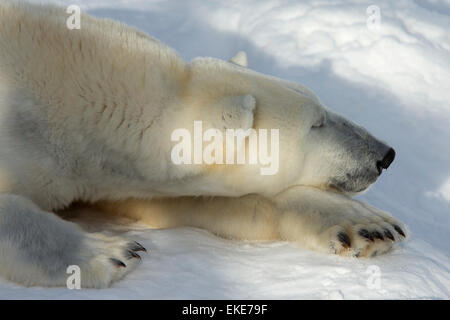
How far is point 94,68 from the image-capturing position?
235cm

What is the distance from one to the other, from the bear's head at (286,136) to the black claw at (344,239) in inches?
12.3

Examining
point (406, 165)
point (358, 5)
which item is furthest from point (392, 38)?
point (406, 165)

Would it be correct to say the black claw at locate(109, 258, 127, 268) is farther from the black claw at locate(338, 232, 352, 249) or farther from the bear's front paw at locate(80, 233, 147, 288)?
the black claw at locate(338, 232, 352, 249)

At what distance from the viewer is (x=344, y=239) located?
2379mm

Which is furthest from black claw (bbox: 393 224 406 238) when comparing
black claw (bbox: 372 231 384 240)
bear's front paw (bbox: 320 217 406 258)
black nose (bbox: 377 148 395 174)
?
black nose (bbox: 377 148 395 174)

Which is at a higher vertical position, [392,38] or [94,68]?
[392,38]

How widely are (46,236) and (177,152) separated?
0.60 metres

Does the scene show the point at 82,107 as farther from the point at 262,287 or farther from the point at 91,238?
the point at 262,287

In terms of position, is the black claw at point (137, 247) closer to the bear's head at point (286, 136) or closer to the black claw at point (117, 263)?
the black claw at point (117, 263)

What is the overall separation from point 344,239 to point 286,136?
0.46 m

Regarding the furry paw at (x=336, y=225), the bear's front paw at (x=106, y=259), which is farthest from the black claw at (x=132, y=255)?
the furry paw at (x=336, y=225)

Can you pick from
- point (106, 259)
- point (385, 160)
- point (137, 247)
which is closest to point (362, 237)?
point (385, 160)
